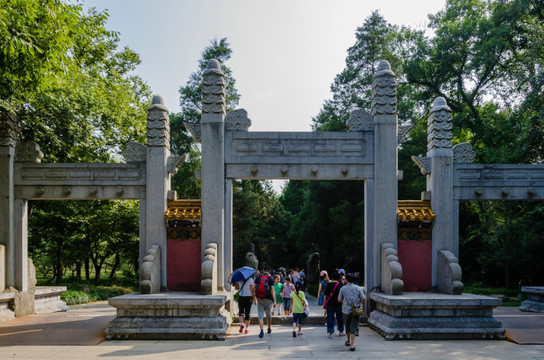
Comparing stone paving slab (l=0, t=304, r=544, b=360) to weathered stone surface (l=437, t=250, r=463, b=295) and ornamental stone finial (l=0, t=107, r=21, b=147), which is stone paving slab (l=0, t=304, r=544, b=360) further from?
ornamental stone finial (l=0, t=107, r=21, b=147)

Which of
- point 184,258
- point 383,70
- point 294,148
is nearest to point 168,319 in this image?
point 184,258

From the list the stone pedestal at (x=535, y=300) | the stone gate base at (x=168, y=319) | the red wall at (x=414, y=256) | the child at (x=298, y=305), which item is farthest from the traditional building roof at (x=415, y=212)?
the stone pedestal at (x=535, y=300)

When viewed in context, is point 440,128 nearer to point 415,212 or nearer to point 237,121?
point 415,212

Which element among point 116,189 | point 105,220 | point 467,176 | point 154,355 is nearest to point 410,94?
point 467,176

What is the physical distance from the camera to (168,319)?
966cm

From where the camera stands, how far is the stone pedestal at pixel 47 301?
12.8m

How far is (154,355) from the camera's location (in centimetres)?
822

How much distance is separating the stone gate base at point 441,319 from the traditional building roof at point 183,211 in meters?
5.02

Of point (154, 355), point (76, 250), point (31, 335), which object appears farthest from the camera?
point (76, 250)

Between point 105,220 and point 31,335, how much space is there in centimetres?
1302

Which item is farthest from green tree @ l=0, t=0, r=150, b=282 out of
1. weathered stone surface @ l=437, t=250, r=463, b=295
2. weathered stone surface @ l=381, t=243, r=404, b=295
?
weathered stone surface @ l=437, t=250, r=463, b=295

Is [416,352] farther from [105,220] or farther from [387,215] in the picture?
[105,220]

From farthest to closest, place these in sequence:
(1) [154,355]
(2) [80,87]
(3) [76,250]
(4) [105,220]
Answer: (3) [76,250]
(4) [105,220]
(2) [80,87]
(1) [154,355]

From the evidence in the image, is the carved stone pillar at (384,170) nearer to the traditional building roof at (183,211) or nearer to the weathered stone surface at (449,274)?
the weathered stone surface at (449,274)
